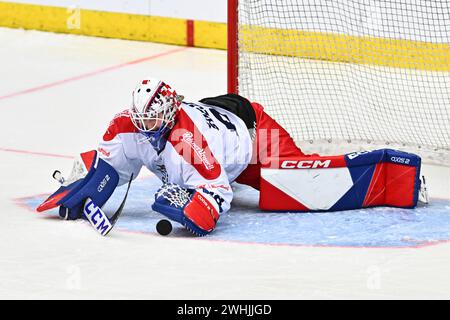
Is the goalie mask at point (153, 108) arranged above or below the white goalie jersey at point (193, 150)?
above

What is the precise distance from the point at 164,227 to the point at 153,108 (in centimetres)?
48

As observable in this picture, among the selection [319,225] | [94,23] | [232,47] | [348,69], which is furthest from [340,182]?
[94,23]

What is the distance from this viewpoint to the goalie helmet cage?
662 centimetres

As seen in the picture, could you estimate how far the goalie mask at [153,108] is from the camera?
16.7 feet

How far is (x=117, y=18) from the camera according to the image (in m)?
9.59

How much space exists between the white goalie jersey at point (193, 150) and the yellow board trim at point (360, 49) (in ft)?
5.96

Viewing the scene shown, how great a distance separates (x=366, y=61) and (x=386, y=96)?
1.16ft

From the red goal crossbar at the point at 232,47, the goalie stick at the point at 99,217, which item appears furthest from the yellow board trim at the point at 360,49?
the goalie stick at the point at 99,217

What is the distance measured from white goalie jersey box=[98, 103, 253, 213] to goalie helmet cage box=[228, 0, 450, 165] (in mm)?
1159

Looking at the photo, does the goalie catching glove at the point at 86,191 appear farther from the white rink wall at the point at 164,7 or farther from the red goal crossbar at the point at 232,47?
the white rink wall at the point at 164,7

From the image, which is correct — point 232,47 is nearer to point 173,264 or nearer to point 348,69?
point 348,69

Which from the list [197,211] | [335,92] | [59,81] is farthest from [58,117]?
[197,211]

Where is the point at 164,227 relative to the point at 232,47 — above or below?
below

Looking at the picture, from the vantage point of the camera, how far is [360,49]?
751cm
